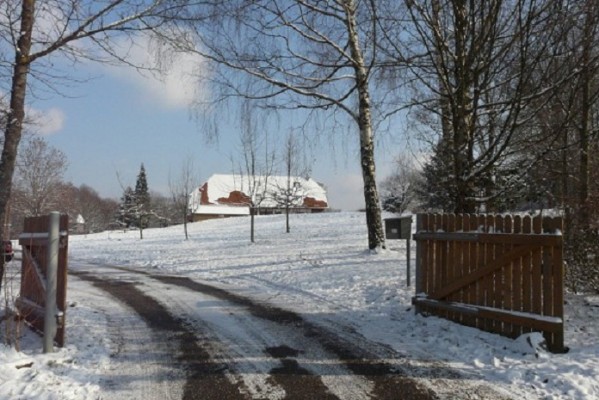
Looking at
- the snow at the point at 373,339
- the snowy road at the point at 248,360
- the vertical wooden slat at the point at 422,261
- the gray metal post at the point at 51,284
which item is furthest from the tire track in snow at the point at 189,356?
the vertical wooden slat at the point at 422,261

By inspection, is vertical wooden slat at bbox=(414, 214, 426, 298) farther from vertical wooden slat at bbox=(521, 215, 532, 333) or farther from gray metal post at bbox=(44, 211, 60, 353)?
gray metal post at bbox=(44, 211, 60, 353)

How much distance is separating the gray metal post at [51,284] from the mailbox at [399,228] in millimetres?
6332

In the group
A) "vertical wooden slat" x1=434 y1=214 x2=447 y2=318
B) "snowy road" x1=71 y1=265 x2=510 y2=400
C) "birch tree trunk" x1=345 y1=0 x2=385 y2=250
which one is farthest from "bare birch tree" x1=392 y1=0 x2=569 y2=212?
"birch tree trunk" x1=345 y1=0 x2=385 y2=250

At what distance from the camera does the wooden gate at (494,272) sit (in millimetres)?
6023

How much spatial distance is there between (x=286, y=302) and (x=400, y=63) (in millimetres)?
4748

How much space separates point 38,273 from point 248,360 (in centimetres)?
311

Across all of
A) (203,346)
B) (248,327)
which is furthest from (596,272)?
(203,346)

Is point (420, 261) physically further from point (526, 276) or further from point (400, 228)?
point (400, 228)

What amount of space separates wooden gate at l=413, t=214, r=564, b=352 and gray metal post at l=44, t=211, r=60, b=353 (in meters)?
5.05

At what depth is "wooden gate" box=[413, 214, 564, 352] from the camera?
6.02m

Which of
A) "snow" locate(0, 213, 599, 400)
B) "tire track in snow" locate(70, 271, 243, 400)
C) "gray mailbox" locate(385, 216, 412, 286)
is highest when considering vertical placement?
"gray mailbox" locate(385, 216, 412, 286)

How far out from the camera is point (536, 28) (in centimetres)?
705

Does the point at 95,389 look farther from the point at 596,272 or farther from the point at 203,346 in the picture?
the point at 596,272

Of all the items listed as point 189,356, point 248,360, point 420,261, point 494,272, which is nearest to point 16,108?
point 189,356
